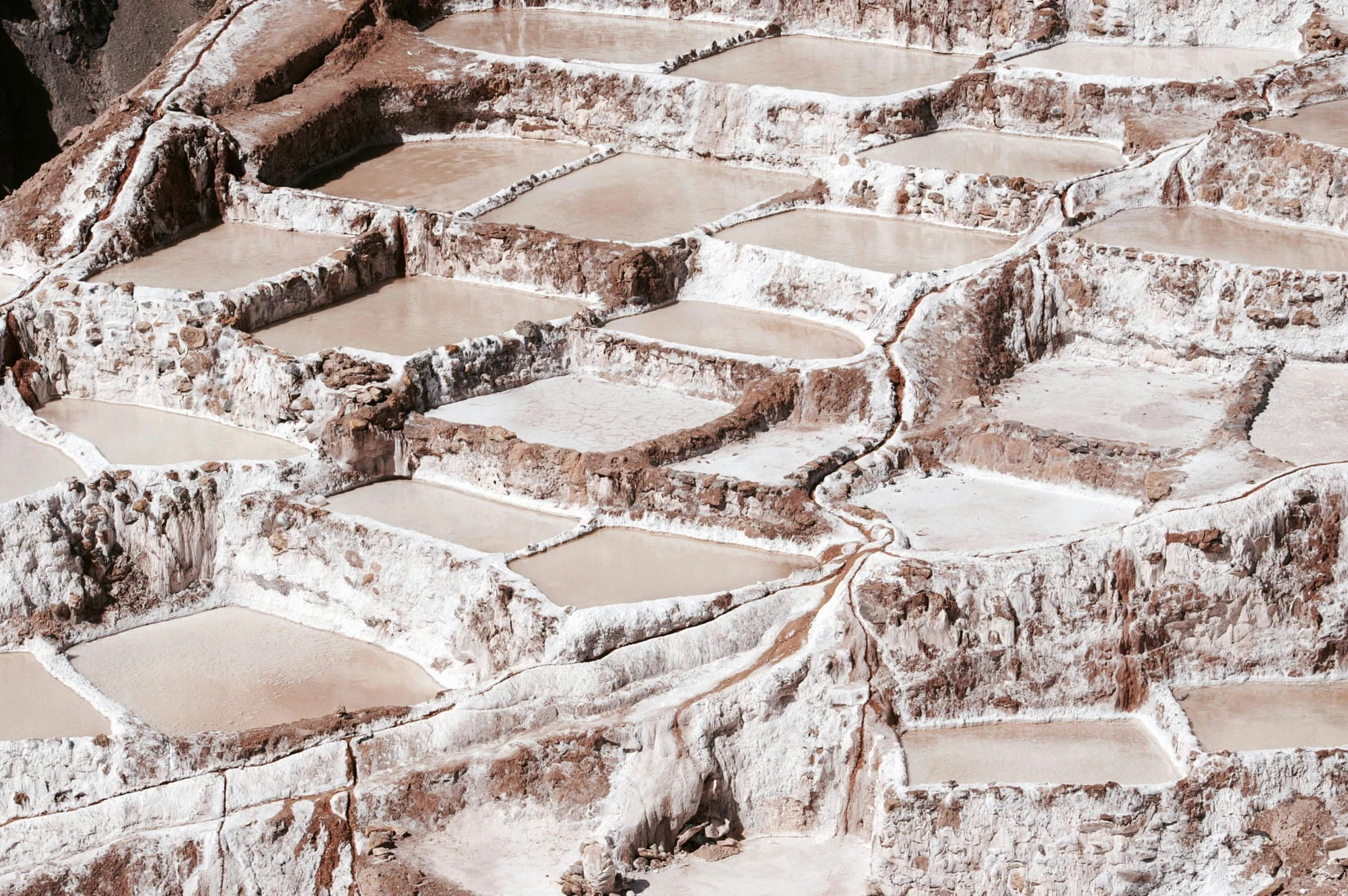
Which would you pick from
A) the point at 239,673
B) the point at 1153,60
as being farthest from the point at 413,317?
the point at 1153,60

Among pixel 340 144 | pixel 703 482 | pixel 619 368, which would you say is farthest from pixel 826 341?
pixel 340 144

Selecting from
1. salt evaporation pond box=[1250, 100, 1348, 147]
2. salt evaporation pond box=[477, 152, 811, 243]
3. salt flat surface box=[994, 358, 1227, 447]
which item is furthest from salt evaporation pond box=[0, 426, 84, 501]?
salt evaporation pond box=[1250, 100, 1348, 147]

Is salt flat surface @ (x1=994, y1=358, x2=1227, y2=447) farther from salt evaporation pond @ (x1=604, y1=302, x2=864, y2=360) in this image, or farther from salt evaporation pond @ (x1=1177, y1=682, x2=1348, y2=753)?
salt evaporation pond @ (x1=1177, y1=682, x2=1348, y2=753)

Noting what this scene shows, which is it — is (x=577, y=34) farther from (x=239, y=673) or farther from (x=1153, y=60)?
A: (x=239, y=673)

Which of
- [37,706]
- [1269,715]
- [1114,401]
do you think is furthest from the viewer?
[1114,401]

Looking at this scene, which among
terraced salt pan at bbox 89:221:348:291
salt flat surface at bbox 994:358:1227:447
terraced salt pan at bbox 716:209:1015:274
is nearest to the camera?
salt flat surface at bbox 994:358:1227:447

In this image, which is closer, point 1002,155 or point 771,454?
point 771,454

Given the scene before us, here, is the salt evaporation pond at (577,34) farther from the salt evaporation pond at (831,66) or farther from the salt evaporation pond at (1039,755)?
the salt evaporation pond at (1039,755)

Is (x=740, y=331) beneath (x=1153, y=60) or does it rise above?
beneath
